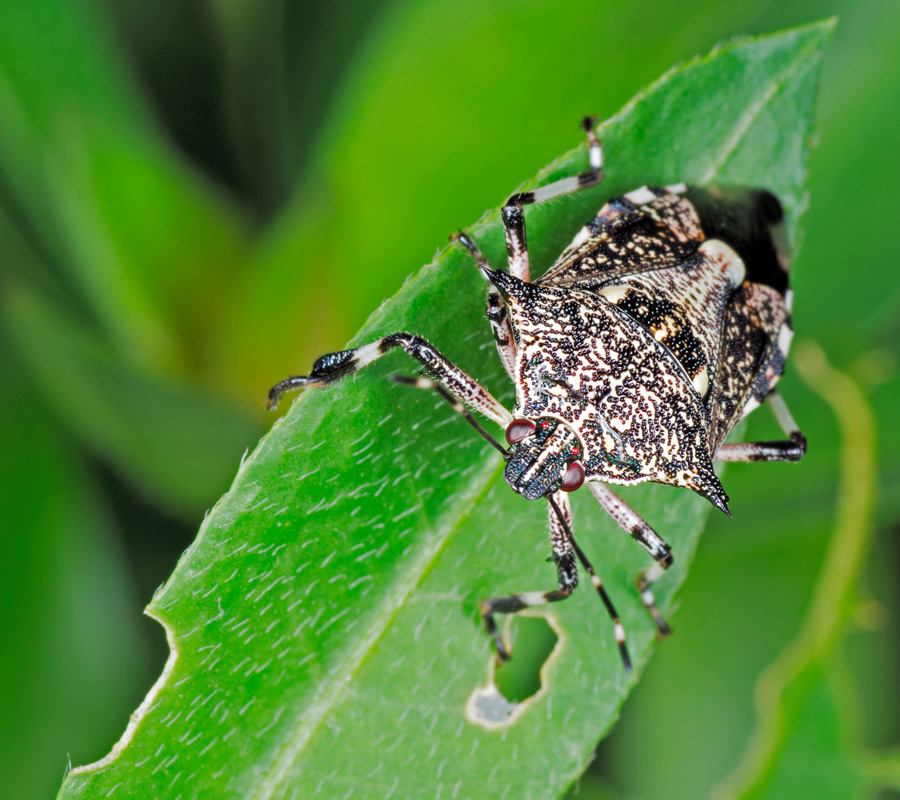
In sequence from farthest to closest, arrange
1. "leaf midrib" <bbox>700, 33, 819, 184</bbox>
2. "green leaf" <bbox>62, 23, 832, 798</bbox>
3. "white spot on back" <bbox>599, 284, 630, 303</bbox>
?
"white spot on back" <bbox>599, 284, 630, 303</bbox> → "leaf midrib" <bbox>700, 33, 819, 184</bbox> → "green leaf" <bbox>62, 23, 832, 798</bbox>

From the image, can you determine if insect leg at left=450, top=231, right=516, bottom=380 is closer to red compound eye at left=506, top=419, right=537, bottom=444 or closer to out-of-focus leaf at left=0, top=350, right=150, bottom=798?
red compound eye at left=506, top=419, right=537, bottom=444

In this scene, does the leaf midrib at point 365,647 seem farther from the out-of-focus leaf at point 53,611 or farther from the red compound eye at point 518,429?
the out-of-focus leaf at point 53,611

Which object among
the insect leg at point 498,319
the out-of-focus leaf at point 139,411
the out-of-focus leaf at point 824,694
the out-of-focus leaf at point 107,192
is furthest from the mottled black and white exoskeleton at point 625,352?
the out-of-focus leaf at point 107,192

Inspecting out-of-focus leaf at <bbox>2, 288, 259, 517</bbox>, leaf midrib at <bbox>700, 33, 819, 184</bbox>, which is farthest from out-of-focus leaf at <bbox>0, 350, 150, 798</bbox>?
leaf midrib at <bbox>700, 33, 819, 184</bbox>

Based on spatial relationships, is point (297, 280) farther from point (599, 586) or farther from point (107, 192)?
point (599, 586)

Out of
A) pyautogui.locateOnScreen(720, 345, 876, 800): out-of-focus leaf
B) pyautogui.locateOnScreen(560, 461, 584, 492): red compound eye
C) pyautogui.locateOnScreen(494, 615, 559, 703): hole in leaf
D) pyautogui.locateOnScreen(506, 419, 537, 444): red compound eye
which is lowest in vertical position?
pyautogui.locateOnScreen(720, 345, 876, 800): out-of-focus leaf

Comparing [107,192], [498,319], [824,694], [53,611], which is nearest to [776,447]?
[824,694]

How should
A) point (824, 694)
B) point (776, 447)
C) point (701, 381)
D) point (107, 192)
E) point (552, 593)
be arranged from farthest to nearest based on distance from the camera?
1. point (107, 192)
2. point (776, 447)
3. point (824, 694)
4. point (701, 381)
5. point (552, 593)
